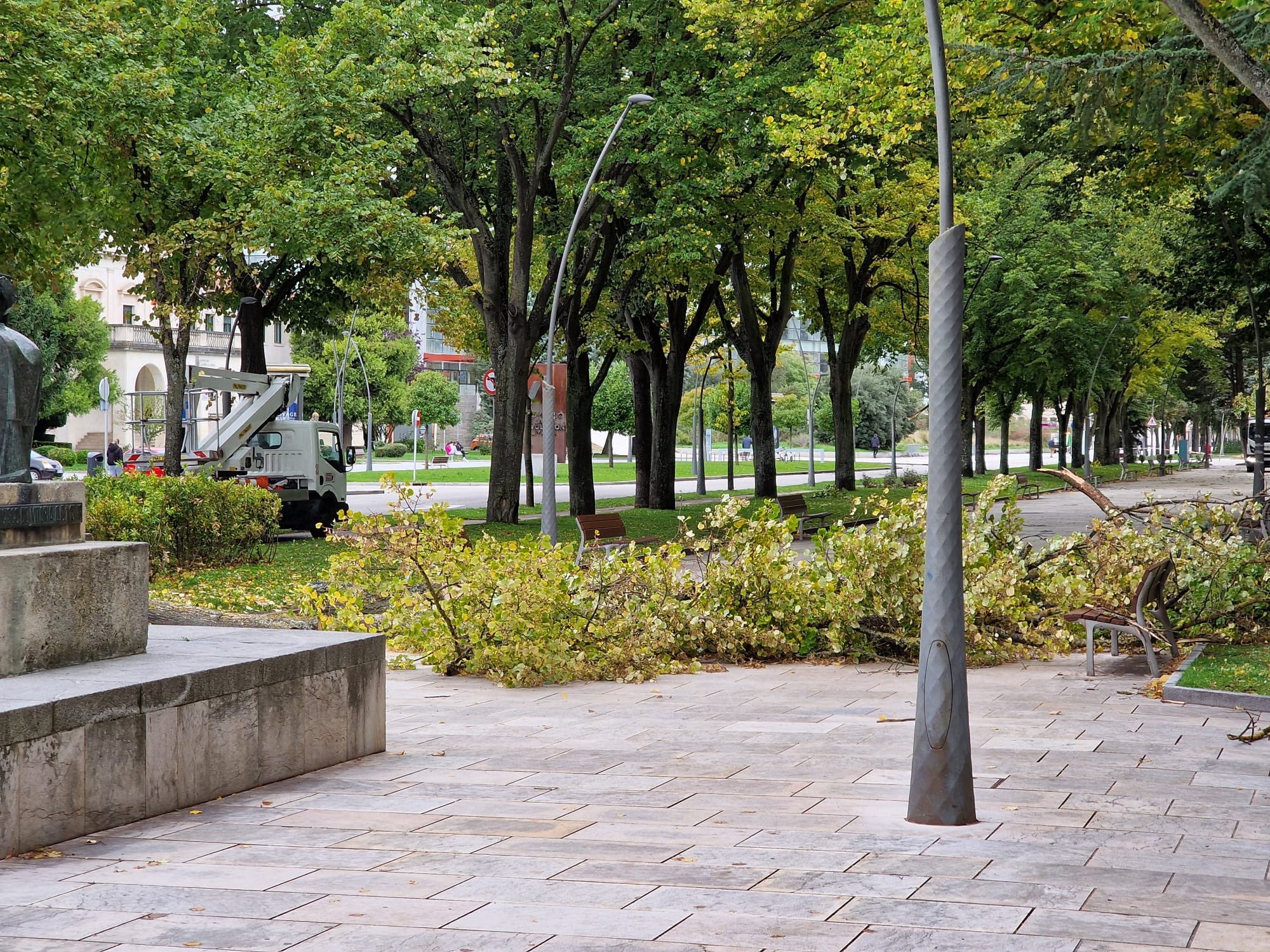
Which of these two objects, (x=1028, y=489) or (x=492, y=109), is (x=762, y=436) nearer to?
(x=492, y=109)

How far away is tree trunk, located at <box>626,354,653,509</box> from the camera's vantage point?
33312mm

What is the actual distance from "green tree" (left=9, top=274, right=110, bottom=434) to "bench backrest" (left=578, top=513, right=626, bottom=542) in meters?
44.5

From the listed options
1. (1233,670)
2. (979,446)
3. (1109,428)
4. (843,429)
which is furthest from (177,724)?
(1109,428)

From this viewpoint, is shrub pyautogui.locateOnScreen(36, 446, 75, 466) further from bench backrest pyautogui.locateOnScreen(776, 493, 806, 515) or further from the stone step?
bench backrest pyautogui.locateOnScreen(776, 493, 806, 515)

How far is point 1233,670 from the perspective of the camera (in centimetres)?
1072

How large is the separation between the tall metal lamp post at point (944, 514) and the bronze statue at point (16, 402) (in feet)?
15.3

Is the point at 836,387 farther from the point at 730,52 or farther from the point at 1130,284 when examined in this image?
the point at 730,52

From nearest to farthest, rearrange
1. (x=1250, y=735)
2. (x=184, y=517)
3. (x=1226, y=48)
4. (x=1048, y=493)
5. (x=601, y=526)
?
(x=1250, y=735) < (x=1226, y=48) < (x=184, y=517) < (x=601, y=526) < (x=1048, y=493)

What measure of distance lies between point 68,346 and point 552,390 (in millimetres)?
45244

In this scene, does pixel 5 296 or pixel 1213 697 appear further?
pixel 1213 697

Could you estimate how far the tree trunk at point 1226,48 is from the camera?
11.2 meters

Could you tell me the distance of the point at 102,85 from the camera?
66.2 ft

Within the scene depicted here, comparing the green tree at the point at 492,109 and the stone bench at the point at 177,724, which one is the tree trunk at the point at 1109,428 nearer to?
the green tree at the point at 492,109

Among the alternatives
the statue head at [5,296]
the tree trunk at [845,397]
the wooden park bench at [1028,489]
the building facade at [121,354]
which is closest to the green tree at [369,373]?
the building facade at [121,354]
